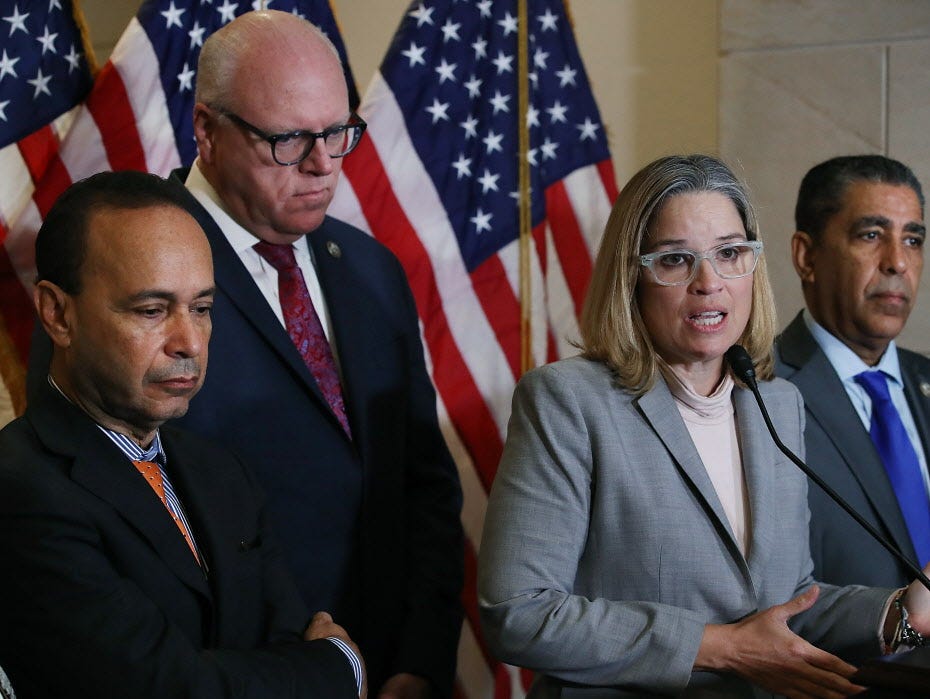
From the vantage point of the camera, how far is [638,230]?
2.04 meters

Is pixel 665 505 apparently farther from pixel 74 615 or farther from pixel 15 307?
pixel 15 307

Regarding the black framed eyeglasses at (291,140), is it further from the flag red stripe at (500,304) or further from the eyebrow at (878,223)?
the eyebrow at (878,223)

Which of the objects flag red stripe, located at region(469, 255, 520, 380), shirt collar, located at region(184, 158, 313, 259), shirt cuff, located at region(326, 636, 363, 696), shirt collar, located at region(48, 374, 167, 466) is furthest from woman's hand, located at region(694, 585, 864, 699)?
flag red stripe, located at region(469, 255, 520, 380)

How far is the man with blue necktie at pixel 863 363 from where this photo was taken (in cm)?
247

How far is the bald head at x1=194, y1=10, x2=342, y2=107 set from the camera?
2.30 m

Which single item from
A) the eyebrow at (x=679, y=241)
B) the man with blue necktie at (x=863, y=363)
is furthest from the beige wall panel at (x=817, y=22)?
the eyebrow at (x=679, y=241)

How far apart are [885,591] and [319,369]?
1.15 m

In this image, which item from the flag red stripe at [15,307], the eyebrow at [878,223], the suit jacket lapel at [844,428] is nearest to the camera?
the suit jacket lapel at [844,428]

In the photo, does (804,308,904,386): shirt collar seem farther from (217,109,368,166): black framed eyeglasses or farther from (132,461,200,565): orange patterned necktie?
(132,461,200,565): orange patterned necktie

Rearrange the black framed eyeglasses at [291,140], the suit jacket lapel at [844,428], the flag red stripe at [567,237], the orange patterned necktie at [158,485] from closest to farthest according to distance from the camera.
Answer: the orange patterned necktie at [158,485], the black framed eyeglasses at [291,140], the suit jacket lapel at [844,428], the flag red stripe at [567,237]

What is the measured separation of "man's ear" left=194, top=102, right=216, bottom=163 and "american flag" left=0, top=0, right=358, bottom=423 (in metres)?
0.52

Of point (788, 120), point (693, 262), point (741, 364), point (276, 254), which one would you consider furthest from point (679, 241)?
point (788, 120)

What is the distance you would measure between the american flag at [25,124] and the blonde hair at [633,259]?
52.6 inches

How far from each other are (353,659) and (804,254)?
1594mm
